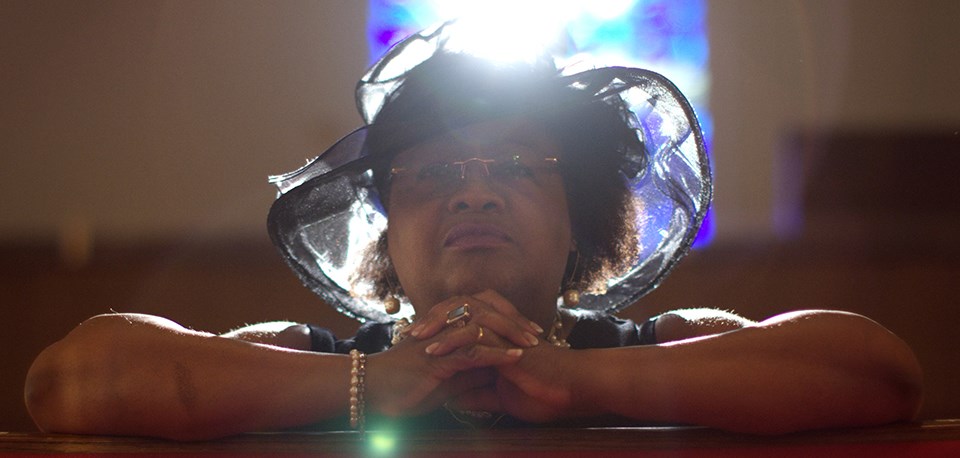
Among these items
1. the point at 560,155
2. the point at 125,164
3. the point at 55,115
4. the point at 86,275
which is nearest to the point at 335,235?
the point at 560,155

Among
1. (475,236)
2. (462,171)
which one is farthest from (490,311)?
(462,171)

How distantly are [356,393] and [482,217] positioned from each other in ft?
1.20

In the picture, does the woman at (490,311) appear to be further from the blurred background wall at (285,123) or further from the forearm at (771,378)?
the blurred background wall at (285,123)

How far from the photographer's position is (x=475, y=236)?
1.25 meters

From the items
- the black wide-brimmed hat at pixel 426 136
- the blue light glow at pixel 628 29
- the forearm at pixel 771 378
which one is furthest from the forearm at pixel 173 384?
the blue light glow at pixel 628 29

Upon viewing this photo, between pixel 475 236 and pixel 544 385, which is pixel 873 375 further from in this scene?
pixel 475 236

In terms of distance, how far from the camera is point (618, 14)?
4105 millimetres

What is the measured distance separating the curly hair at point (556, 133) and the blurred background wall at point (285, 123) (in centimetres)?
207

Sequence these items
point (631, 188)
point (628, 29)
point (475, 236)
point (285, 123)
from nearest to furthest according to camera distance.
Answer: point (475, 236) → point (631, 188) → point (285, 123) → point (628, 29)

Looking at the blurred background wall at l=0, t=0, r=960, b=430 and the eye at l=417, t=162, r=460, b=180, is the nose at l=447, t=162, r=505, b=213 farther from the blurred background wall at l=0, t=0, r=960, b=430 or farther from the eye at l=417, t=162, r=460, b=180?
the blurred background wall at l=0, t=0, r=960, b=430

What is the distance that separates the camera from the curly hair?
134cm

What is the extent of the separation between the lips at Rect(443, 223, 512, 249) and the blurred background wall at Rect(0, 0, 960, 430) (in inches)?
94.3

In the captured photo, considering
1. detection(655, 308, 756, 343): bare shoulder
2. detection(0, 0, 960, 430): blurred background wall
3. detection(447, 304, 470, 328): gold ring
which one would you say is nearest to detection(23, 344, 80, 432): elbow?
detection(447, 304, 470, 328): gold ring

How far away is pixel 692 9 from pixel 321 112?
6.05 feet
